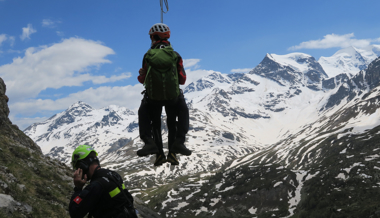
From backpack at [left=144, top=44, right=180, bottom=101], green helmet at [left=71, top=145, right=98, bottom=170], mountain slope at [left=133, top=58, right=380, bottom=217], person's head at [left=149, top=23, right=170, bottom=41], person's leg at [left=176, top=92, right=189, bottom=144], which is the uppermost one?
person's head at [left=149, top=23, right=170, bottom=41]

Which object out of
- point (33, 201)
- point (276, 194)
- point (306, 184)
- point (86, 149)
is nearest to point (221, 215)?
point (276, 194)

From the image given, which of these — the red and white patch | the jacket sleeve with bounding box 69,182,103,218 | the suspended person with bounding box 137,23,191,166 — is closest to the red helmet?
the suspended person with bounding box 137,23,191,166

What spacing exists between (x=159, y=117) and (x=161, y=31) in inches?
107

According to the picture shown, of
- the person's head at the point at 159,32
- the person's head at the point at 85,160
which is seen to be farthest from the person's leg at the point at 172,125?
the person's head at the point at 85,160

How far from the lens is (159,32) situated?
8.94m

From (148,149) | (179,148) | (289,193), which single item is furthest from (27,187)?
(289,193)

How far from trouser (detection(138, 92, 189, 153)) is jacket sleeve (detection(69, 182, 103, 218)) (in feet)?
10.7

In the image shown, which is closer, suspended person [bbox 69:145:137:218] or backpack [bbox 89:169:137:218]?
suspended person [bbox 69:145:137:218]

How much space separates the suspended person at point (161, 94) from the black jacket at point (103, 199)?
2.26 metres

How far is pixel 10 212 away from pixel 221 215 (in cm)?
13867

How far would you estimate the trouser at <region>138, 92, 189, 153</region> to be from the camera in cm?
933

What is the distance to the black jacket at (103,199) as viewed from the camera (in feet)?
20.6

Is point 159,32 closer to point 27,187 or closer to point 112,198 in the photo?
point 112,198

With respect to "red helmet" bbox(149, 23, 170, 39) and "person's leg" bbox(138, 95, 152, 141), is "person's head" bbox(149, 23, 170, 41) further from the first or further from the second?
"person's leg" bbox(138, 95, 152, 141)
